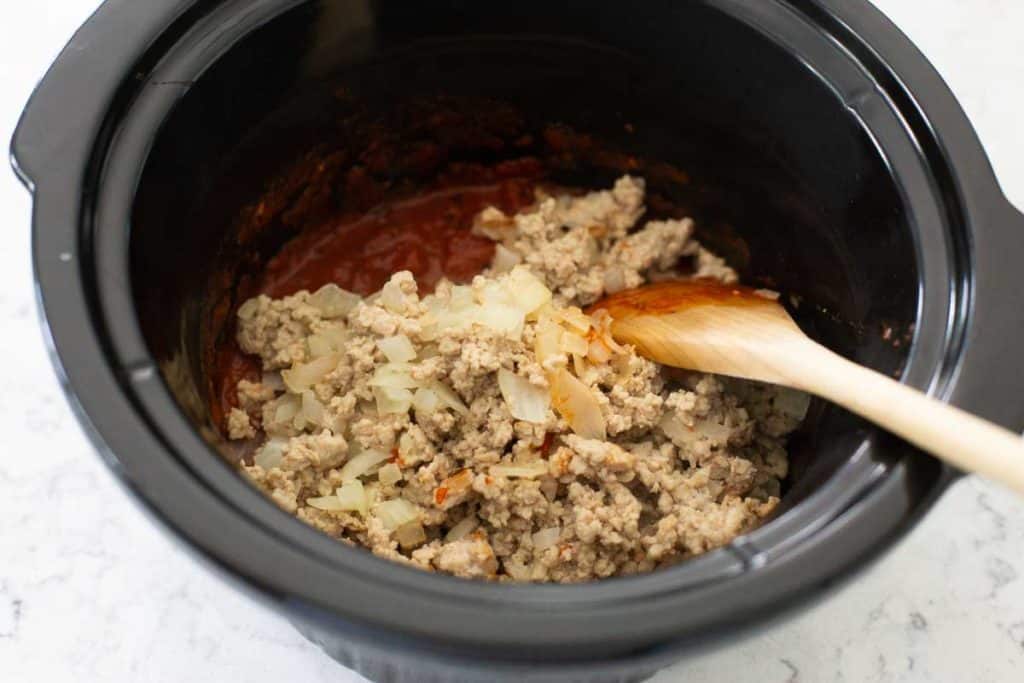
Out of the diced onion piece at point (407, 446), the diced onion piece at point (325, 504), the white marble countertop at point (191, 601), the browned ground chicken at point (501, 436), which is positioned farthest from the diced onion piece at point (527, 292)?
the white marble countertop at point (191, 601)

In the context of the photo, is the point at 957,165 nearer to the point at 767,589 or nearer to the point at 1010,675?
the point at 767,589

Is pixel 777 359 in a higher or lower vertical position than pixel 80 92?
lower

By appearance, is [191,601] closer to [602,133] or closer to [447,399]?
[447,399]

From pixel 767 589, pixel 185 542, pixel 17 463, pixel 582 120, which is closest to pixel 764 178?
pixel 582 120

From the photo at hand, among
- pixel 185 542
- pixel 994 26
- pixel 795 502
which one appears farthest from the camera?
pixel 994 26

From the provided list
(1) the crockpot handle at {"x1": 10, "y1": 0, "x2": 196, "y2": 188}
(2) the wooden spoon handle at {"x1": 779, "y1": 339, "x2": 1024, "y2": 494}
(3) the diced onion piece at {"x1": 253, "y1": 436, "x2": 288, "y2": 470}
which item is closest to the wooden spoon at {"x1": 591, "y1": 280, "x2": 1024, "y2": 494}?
(2) the wooden spoon handle at {"x1": 779, "y1": 339, "x2": 1024, "y2": 494}

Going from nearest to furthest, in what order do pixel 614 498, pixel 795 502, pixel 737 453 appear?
pixel 795 502 < pixel 614 498 < pixel 737 453

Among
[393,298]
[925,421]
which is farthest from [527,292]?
[925,421]
